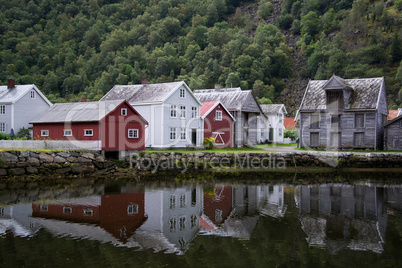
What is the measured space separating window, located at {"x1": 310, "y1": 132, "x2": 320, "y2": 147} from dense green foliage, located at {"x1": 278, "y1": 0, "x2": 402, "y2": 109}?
5505 cm

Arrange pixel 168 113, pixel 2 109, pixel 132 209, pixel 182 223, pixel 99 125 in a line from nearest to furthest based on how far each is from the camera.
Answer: pixel 182 223, pixel 132 209, pixel 99 125, pixel 168 113, pixel 2 109

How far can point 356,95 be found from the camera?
4431 cm

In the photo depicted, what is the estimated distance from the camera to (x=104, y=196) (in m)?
22.3

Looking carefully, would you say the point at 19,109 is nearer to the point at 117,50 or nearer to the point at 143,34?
the point at 117,50

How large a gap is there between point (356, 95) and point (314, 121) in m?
5.28

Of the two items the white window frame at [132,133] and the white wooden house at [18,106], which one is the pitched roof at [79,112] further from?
the white wooden house at [18,106]

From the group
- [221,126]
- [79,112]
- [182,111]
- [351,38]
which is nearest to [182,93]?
[182,111]

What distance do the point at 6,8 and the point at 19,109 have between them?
13407 centimetres

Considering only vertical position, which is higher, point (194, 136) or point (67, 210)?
point (194, 136)

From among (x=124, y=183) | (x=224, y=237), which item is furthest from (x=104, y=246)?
(x=124, y=183)

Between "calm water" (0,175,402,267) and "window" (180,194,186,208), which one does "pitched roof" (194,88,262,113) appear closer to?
"calm water" (0,175,402,267)

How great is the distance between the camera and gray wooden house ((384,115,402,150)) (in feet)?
136

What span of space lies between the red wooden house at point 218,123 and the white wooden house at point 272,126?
53.7ft

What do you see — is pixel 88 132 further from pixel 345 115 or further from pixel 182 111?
pixel 345 115
